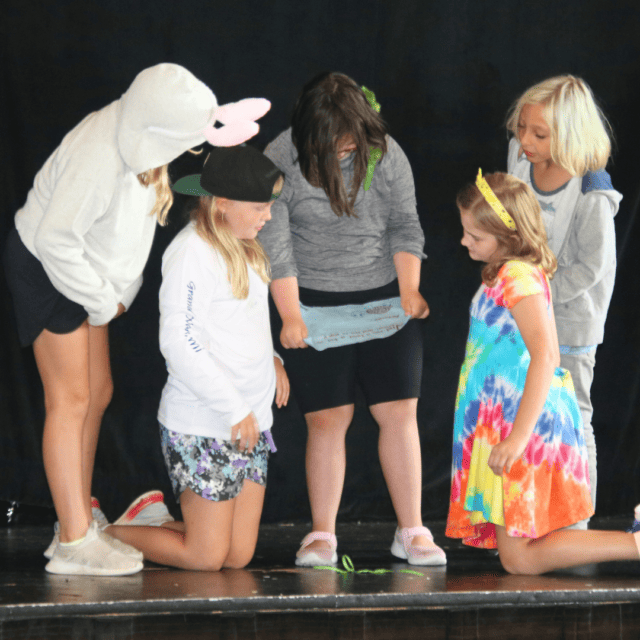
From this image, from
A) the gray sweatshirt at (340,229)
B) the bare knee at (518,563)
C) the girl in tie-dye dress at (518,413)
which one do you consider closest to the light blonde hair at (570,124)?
the girl in tie-dye dress at (518,413)

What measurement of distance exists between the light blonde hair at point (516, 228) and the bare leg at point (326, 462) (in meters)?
0.57

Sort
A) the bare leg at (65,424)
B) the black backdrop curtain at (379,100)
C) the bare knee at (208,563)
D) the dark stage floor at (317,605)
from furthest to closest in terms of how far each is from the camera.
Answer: the black backdrop curtain at (379,100) → the bare knee at (208,563) → the bare leg at (65,424) → the dark stage floor at (317,605)

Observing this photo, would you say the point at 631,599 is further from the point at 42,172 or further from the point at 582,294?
the point at 42,172

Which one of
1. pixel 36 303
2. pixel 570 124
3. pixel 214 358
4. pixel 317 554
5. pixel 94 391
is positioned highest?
pixel 570 124

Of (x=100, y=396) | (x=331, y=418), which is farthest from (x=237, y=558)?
(x=100, y=396)

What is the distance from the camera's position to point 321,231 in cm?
222

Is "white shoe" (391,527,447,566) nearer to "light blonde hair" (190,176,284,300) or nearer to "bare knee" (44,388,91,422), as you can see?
"light blonde hair" (190,176,284,300)

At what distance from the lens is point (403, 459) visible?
219cm

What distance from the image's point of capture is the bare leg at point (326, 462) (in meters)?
2.21

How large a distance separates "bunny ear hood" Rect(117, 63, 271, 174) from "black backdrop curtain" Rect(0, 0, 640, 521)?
87 centimetres

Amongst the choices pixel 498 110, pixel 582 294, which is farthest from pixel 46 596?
pixel 498 110

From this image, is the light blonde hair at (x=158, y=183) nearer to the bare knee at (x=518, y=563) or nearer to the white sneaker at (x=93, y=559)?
the white sneaker at (x=93, y=559)

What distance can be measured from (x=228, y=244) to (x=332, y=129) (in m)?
0.39

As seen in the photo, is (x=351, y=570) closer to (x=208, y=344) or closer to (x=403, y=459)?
(x=403, y=459)
